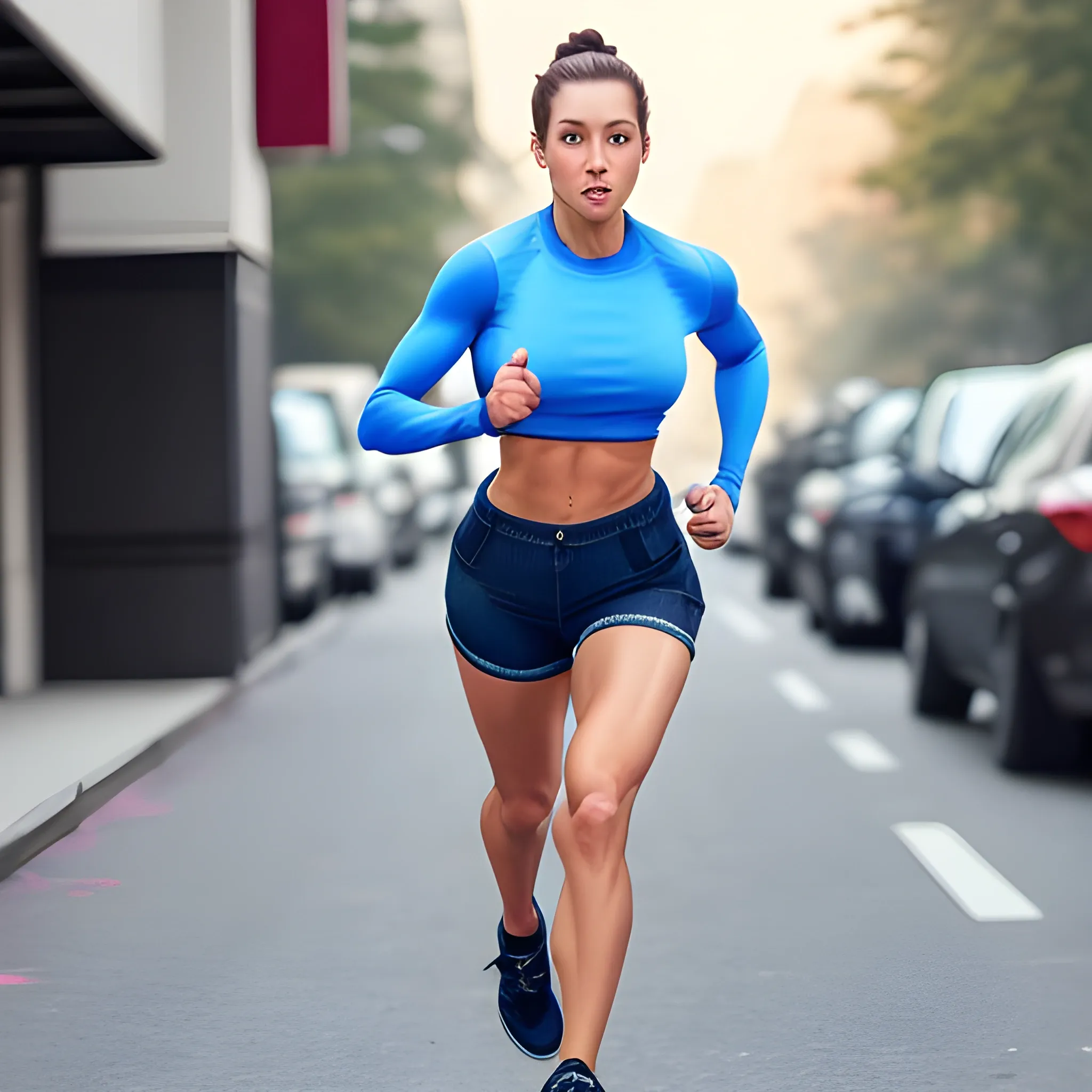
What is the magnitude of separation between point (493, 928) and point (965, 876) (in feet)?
5.44

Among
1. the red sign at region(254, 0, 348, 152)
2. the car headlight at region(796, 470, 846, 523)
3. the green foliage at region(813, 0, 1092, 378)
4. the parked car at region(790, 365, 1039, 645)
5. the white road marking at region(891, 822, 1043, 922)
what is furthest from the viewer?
the green foliage at region(813, 0, 1092, 378)

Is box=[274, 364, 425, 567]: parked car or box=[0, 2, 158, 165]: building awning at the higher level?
box=[0, 2, 158, 165]: building awning

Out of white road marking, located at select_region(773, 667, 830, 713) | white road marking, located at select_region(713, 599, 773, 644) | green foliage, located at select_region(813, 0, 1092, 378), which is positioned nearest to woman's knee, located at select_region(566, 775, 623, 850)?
white road marking, located at select_region(773, 667, 830, 713)

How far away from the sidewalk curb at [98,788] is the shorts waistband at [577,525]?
3.06 m

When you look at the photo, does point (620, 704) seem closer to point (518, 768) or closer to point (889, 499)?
point (518, 768)

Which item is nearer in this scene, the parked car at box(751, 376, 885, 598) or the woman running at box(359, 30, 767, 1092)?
the woman running at box(359, 30, 767, 1092)

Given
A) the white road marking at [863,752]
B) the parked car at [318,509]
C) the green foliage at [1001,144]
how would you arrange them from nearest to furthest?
the white road marking at [863,752] → the parked car at [318,509] → the green foliage at [1001,144]

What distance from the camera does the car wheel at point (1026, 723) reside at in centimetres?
820

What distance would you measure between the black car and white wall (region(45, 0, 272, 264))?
464cm

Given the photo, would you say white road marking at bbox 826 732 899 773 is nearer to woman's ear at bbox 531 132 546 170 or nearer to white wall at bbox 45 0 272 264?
white wall at bbox 45 0 272 264

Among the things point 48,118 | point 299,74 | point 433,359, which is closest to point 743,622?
point 299,74

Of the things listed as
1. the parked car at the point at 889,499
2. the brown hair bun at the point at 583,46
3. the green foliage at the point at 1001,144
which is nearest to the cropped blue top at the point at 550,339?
the brown hair bun at the point at 583,46

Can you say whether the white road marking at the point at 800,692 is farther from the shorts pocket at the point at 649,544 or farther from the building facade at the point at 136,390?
the shorts pocket at the point at 649,544

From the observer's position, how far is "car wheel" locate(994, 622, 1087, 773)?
820 cm
